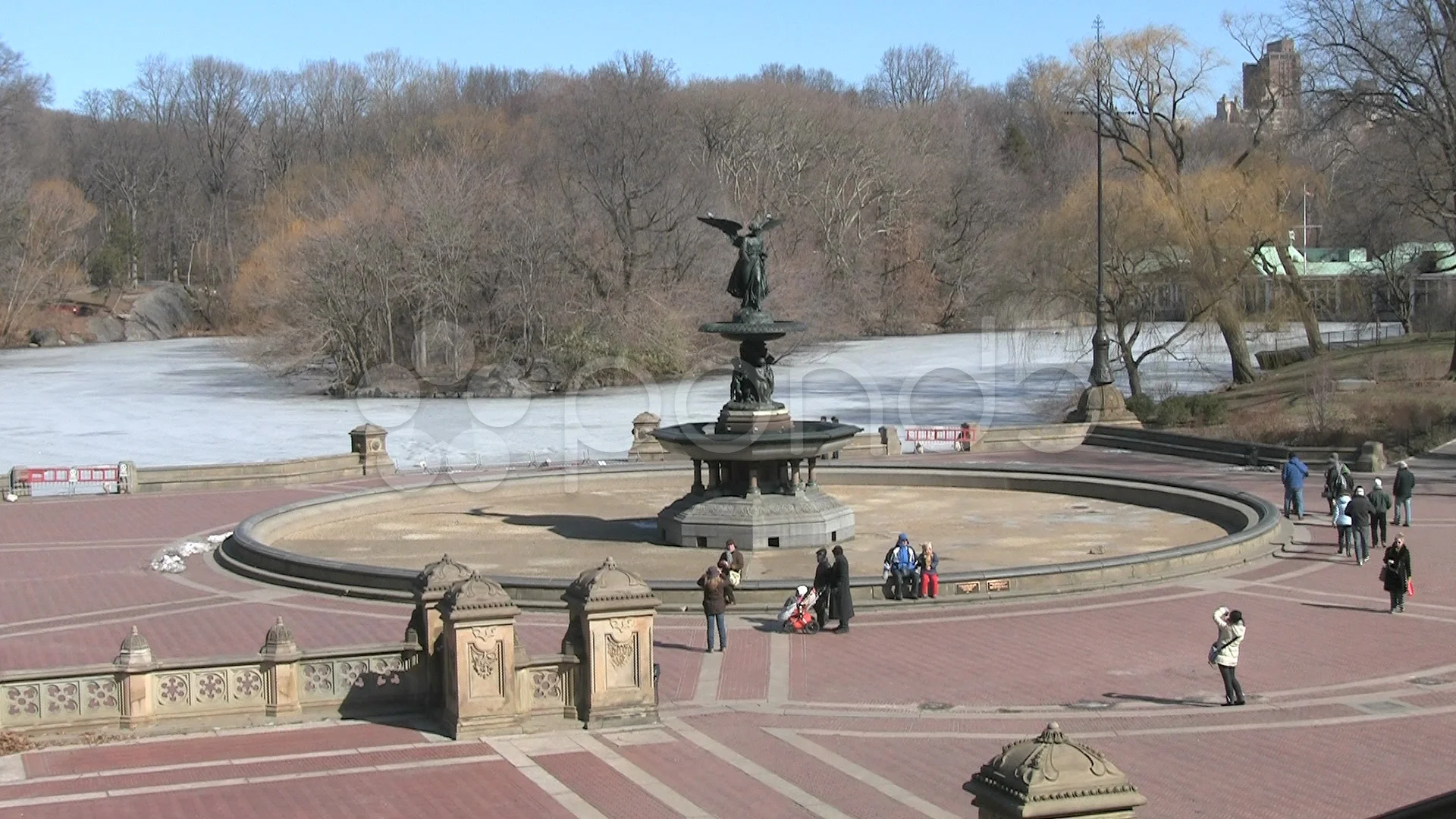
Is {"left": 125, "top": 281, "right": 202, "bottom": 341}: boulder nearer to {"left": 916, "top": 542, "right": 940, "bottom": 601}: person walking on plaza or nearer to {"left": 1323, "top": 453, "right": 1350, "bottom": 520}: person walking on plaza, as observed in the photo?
{"left": 1323, "top": 453, "right": 1350, "bottom": 520}: person walking on plaza

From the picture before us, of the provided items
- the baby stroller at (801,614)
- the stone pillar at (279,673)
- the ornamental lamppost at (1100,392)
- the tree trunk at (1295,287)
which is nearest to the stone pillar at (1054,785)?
the stone pillar at (279,673)

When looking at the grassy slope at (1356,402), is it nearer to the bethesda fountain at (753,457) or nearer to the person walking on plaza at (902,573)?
the bethesda fountain at (753,457)

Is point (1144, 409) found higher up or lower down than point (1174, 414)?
higher up

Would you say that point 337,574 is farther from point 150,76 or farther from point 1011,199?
point 150,76

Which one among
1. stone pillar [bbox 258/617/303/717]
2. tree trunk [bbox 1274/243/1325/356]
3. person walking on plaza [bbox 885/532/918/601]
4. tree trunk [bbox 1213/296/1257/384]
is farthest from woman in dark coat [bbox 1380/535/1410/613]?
tree trunk [bbox 1274/243/1325/356]

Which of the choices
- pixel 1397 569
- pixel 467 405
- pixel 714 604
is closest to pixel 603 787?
pixel 714 604

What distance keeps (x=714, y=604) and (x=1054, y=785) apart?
11167 mm

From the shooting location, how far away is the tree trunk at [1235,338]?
184 feet

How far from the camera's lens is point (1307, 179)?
5906cm

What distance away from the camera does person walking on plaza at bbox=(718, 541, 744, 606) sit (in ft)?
70.9

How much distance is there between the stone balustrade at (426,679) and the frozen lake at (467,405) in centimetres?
2738

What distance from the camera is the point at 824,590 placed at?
2106cm

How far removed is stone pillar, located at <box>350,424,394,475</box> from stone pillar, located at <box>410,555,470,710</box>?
23441 millimetres

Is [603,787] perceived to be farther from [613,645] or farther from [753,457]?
[753,457]
